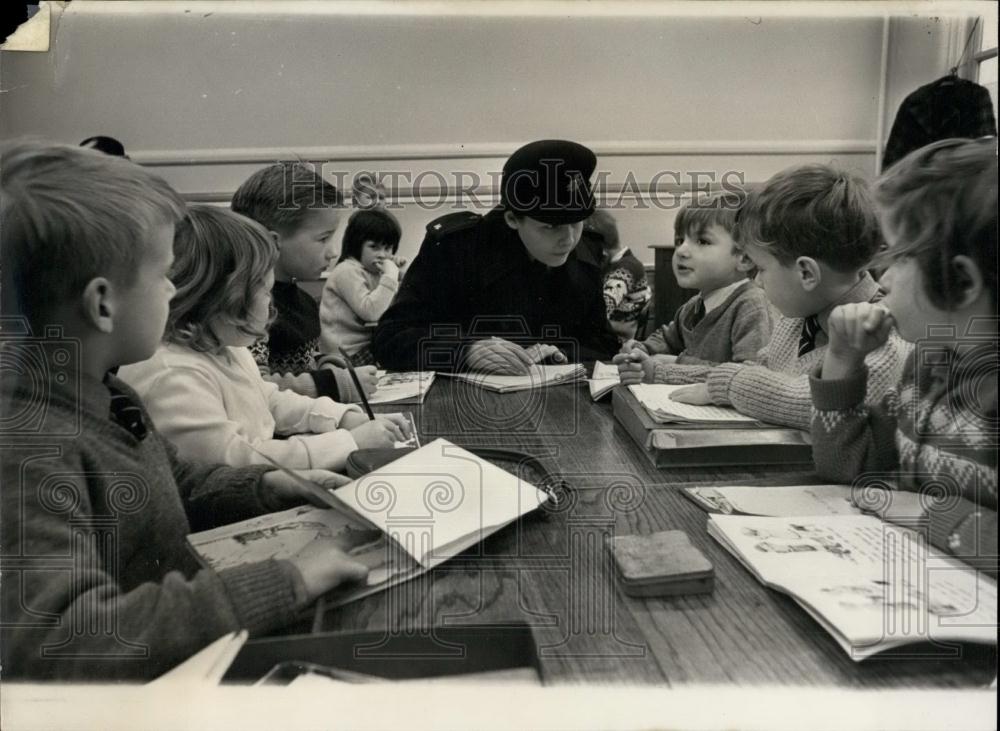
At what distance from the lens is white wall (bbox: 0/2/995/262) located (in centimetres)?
88

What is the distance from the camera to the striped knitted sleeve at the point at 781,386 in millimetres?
896

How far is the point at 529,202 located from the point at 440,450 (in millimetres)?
339

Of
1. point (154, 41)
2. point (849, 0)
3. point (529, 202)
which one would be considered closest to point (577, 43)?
point (529, 202)

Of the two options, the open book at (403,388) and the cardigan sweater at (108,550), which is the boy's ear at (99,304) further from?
the open book at (403,388)

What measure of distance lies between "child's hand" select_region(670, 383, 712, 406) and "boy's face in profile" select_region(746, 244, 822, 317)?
0.15 m

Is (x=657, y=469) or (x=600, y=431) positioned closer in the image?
(x=657, y=469)

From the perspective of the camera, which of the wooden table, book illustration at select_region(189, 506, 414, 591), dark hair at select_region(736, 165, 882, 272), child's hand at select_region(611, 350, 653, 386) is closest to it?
the wooden table

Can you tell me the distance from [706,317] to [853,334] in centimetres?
21

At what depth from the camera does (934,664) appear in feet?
2.01

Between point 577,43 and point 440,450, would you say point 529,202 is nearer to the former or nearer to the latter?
point 577,43

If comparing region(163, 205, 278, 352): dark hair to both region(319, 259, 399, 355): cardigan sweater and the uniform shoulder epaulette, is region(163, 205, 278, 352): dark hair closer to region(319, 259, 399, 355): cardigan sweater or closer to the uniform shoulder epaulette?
region(319, 259, 399, 355): cardigan sweater

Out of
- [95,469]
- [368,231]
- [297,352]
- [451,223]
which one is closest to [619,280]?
[451,223]

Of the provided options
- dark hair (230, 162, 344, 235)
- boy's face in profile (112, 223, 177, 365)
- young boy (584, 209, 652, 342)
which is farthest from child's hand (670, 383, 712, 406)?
boy's face in profile (112, 223, 177, 365)

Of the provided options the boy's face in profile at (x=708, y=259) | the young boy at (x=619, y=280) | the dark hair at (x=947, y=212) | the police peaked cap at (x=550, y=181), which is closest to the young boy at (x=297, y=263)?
the police peaked cap at (x=550, y=181)
